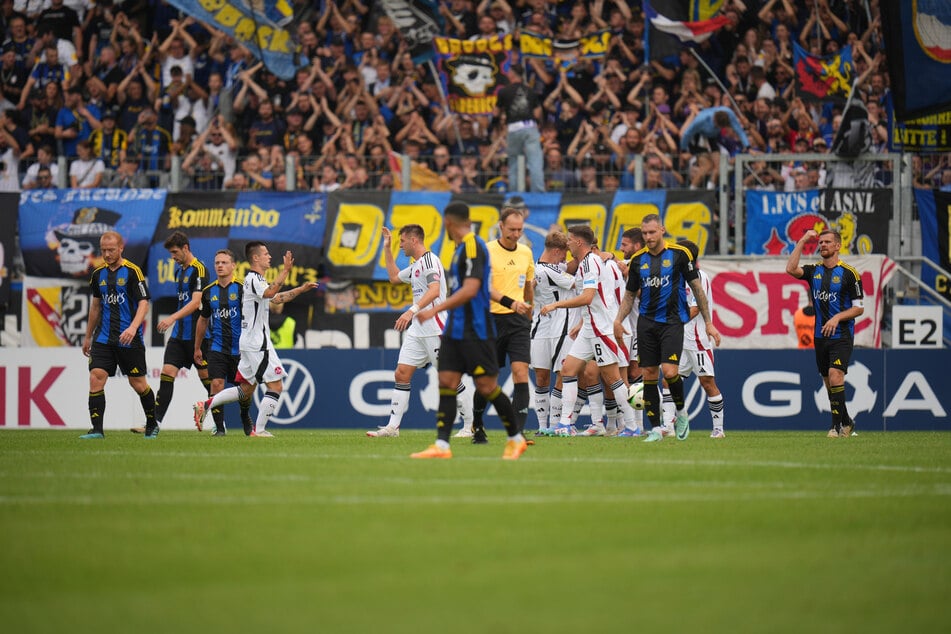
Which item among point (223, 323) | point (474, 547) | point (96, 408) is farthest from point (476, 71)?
point (474, 547)

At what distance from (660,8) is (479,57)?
3.43m

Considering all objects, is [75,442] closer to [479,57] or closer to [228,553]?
[228,553]

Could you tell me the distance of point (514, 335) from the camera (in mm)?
14789

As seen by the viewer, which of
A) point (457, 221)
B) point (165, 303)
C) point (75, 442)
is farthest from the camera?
point (165, 303)

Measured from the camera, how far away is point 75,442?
1477cm

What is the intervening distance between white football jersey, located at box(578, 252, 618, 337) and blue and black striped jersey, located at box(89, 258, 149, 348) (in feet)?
17.3

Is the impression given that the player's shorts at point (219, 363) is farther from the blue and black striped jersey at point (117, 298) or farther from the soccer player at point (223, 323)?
the blue and black striped jersey at point (117, 298)

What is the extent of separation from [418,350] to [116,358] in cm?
367

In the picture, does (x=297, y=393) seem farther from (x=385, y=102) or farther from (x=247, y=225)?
(x=385, y=102)

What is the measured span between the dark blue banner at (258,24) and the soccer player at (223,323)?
9347 mm

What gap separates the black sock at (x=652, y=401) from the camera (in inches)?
605

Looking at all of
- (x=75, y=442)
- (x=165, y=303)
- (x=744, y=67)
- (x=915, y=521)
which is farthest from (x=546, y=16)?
(x=915, y=521)

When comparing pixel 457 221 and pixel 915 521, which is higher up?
pixel 457 221

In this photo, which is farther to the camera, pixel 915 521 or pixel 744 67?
pixel 744 67
